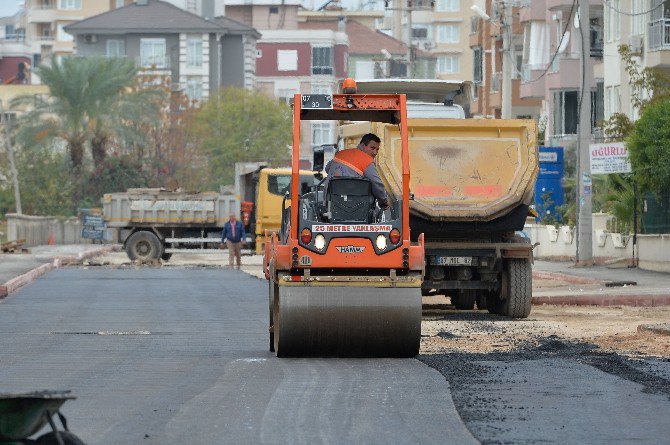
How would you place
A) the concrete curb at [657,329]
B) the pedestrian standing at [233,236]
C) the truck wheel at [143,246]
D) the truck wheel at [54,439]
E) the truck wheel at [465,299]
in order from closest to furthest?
1. the truck wheel at [54,439]
2. the concrete curb at [657,329]
3. the truck wheel at [465,299]
4. the pedestrian standing at [233,236]
5. the truck wheel at [143,246]

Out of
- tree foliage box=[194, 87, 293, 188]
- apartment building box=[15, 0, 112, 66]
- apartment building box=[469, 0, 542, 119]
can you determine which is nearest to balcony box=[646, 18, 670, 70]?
apartment building box=[469, 0, 542, 119]

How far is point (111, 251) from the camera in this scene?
66375mm

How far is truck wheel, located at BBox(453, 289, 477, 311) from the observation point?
87.0ft

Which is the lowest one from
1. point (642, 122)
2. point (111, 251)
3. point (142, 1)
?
point (111, 251)

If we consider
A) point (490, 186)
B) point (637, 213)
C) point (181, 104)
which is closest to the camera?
point (490, 186)

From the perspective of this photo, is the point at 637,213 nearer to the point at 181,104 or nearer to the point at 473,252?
the point at 473,252

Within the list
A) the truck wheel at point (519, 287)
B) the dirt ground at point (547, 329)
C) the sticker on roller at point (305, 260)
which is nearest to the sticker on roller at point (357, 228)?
the sticker on roller at point (305, 260)

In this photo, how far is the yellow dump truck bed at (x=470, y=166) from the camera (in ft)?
78.9

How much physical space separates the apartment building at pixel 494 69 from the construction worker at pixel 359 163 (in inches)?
2178

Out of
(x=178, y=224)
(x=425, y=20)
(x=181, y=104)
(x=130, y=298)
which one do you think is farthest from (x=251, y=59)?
(x=130, y=298)

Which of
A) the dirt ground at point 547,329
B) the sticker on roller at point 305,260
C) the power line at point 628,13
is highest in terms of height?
the power line at point 628,13

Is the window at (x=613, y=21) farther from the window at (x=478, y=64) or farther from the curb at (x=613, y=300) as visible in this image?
the window at (x=478, y=64)

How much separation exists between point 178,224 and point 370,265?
38.4 m

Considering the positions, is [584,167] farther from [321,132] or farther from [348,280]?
[321,132]
